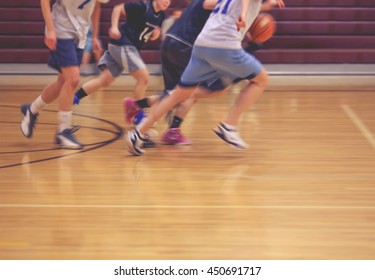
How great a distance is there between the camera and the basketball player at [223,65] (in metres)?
5.26

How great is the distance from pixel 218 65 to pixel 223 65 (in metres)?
0.04

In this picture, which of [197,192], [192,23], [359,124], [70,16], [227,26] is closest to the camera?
[197,192]

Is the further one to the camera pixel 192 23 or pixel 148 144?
pixel 148 144

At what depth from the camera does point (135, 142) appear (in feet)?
18.2

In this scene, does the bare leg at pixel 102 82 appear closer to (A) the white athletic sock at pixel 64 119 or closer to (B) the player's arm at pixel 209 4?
(A) the white athletic sock at pixel 64 119

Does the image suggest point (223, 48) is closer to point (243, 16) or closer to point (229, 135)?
point (243, 16)

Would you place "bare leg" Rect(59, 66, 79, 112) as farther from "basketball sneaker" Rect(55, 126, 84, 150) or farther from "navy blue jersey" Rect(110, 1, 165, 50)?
"navy blue jersey" Rect(110, 1, 165, 50)

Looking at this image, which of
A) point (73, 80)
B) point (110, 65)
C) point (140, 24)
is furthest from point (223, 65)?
point (110, 65)

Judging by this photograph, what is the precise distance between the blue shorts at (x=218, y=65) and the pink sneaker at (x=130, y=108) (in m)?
1.03

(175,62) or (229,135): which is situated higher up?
(175,62)

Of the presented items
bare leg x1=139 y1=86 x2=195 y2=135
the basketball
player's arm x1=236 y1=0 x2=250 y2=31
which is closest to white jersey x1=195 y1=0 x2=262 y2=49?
player's arm x1=236 y1=0 x2=250 y2=31

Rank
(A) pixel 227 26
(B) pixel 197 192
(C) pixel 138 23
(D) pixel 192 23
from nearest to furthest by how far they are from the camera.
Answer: (B) pixel 197 192
(A) pixel 227 26
(D) pixel 192 23
(C) pixel 138 23

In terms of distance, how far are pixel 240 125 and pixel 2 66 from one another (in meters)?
5.19

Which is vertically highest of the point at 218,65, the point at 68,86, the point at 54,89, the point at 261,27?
the point at 261,27
